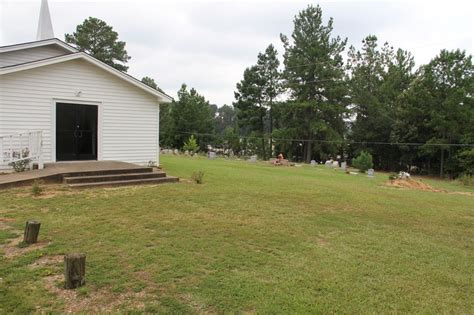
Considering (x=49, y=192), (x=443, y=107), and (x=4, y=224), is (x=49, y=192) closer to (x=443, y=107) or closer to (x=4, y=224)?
(x=4, y=224)

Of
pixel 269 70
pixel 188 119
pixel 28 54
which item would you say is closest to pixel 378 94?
pixel 269 70

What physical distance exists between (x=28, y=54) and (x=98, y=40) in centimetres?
2702

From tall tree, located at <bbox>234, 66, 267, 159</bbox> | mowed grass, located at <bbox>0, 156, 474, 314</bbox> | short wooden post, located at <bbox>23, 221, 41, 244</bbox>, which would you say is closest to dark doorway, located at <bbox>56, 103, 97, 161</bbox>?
mowed grass, located at <bbox>0, 156, 474, 314</bbox>

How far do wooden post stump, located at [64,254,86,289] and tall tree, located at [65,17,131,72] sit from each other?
120ft

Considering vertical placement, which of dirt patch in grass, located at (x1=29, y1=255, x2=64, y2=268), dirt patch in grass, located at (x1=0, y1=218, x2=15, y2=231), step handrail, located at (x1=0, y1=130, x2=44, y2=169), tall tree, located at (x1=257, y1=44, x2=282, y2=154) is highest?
tall tree, located at (x1=257, y1=44, x2=282, y2=154)

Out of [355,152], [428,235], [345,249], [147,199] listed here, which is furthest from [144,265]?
[355,152]

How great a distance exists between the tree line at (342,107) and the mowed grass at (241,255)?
27410 mm

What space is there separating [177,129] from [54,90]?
97.6 feet

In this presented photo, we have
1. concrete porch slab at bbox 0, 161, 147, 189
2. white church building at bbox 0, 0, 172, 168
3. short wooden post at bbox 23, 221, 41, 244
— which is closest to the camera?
short wooden post at bbox 23, 221, 41, 244

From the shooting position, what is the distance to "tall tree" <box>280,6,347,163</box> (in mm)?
34219

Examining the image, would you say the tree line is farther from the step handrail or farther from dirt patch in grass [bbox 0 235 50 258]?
dirt patch in grass [bbox 0 235 50 258]

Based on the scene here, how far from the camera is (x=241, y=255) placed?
426 centimetres

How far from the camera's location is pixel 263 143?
40.4 m

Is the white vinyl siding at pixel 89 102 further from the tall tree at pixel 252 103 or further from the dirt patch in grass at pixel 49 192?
the tall tree at pixel 252 103
